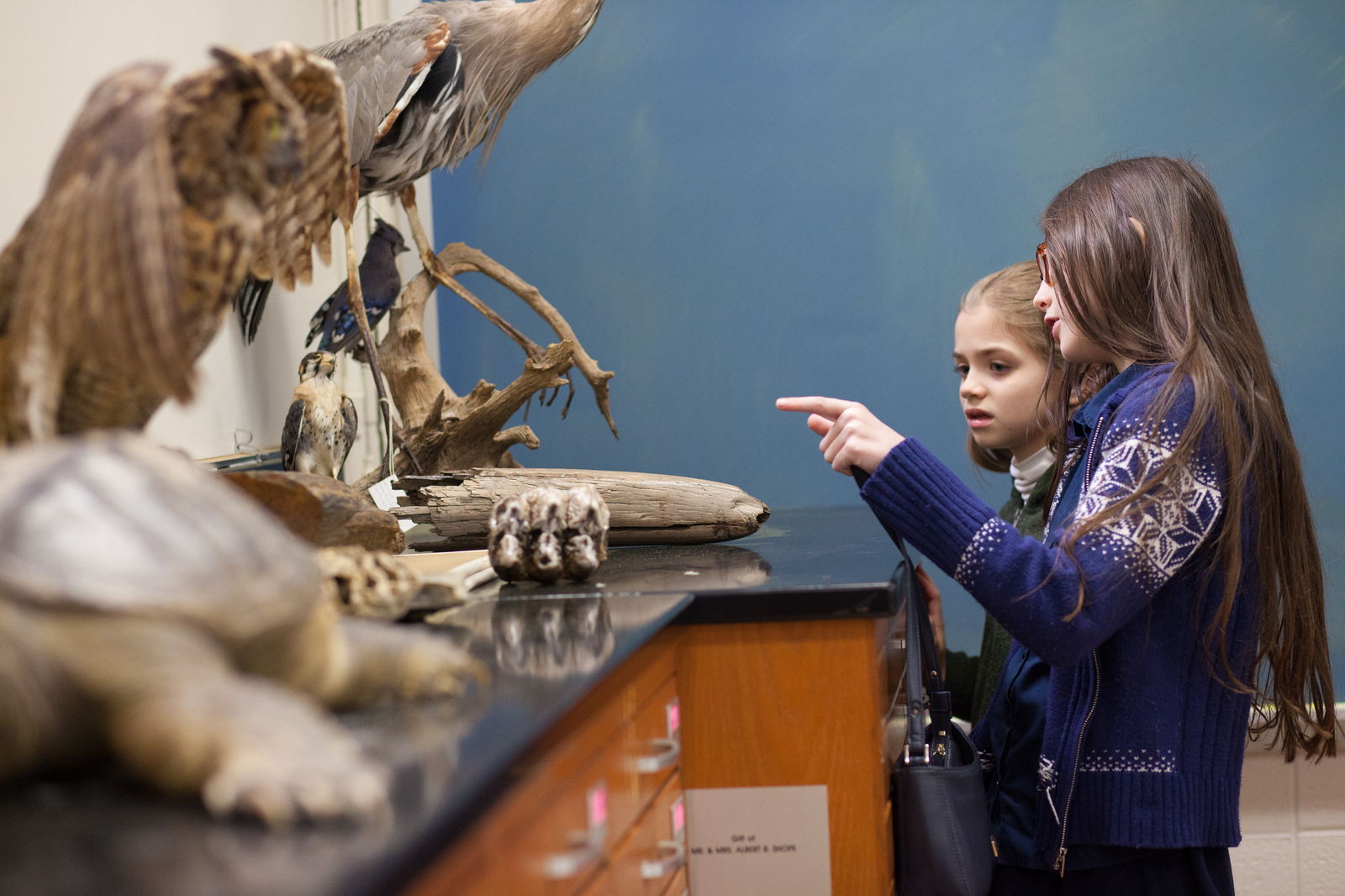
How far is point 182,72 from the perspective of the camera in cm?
164

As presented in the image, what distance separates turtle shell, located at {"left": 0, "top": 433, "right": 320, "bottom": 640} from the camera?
508mm

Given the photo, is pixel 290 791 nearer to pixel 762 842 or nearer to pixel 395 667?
pixel 395 667

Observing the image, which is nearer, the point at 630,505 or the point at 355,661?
the point at 355,661

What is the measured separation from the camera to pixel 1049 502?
5.10ft

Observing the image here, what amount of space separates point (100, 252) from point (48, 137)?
3.11 ft

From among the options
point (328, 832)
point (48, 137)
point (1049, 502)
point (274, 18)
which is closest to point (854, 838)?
point (1049, 502)

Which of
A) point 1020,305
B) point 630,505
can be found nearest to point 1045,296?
point 1020,305

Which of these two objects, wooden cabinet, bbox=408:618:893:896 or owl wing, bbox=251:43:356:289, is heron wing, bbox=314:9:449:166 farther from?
wooden cabinet, bbox=408:618:893:896

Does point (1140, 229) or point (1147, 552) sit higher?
point (1140, 229)

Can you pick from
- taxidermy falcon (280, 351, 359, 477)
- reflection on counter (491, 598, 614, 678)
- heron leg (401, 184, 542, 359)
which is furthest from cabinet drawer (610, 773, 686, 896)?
heron leg (401, 184, 542, 359)

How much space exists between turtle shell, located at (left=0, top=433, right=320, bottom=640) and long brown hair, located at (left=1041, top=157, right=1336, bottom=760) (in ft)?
2.69

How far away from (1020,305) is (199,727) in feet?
4.99

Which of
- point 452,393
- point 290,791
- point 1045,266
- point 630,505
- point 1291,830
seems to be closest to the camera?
point 290,791

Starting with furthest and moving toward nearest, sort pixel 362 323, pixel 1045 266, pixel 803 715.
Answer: pixel 362 323
pixel 1045 266
pixel 803 715
